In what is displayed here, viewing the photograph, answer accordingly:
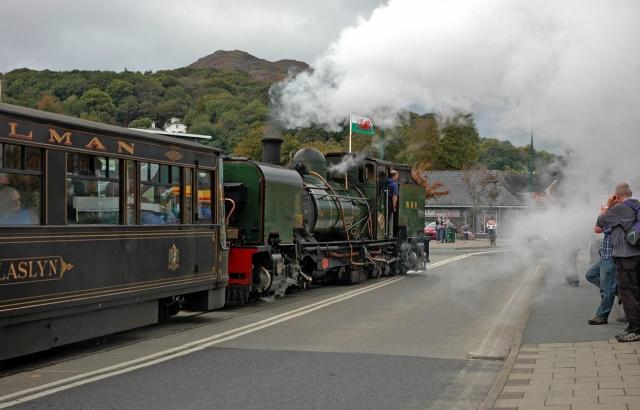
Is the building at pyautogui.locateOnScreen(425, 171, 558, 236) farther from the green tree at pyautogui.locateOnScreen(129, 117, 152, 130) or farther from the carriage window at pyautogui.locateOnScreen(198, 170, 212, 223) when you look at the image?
the carriage window at pyautogui.locateOnScreen(198, 170, 212, 223)

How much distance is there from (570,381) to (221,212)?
682 cm

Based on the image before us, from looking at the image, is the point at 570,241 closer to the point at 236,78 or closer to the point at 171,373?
the point at 171,373

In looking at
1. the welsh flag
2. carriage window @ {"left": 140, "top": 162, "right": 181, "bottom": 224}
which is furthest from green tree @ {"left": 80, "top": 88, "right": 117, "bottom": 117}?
carriage window @ {"left": 140, "top": 162, "right": 181, "bottom": 224}

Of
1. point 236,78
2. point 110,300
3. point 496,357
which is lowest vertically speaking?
point 496,357

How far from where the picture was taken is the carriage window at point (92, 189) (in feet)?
29.7

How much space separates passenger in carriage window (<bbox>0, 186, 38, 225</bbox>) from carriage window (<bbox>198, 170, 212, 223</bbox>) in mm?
4088

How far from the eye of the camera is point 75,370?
8.43 m

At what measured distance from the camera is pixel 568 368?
8.30 metres

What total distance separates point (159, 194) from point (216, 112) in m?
42.0

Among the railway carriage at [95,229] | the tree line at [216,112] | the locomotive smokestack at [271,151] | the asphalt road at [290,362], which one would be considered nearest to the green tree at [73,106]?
the tree line at [216,112]

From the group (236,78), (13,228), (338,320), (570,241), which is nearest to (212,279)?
(338,320)

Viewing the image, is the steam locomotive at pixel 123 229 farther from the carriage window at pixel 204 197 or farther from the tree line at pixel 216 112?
the tree line at pixel 216 112

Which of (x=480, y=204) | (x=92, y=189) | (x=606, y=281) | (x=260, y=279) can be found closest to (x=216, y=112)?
(x=480, y=204)

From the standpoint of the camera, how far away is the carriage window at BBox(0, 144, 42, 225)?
26.2 feet
